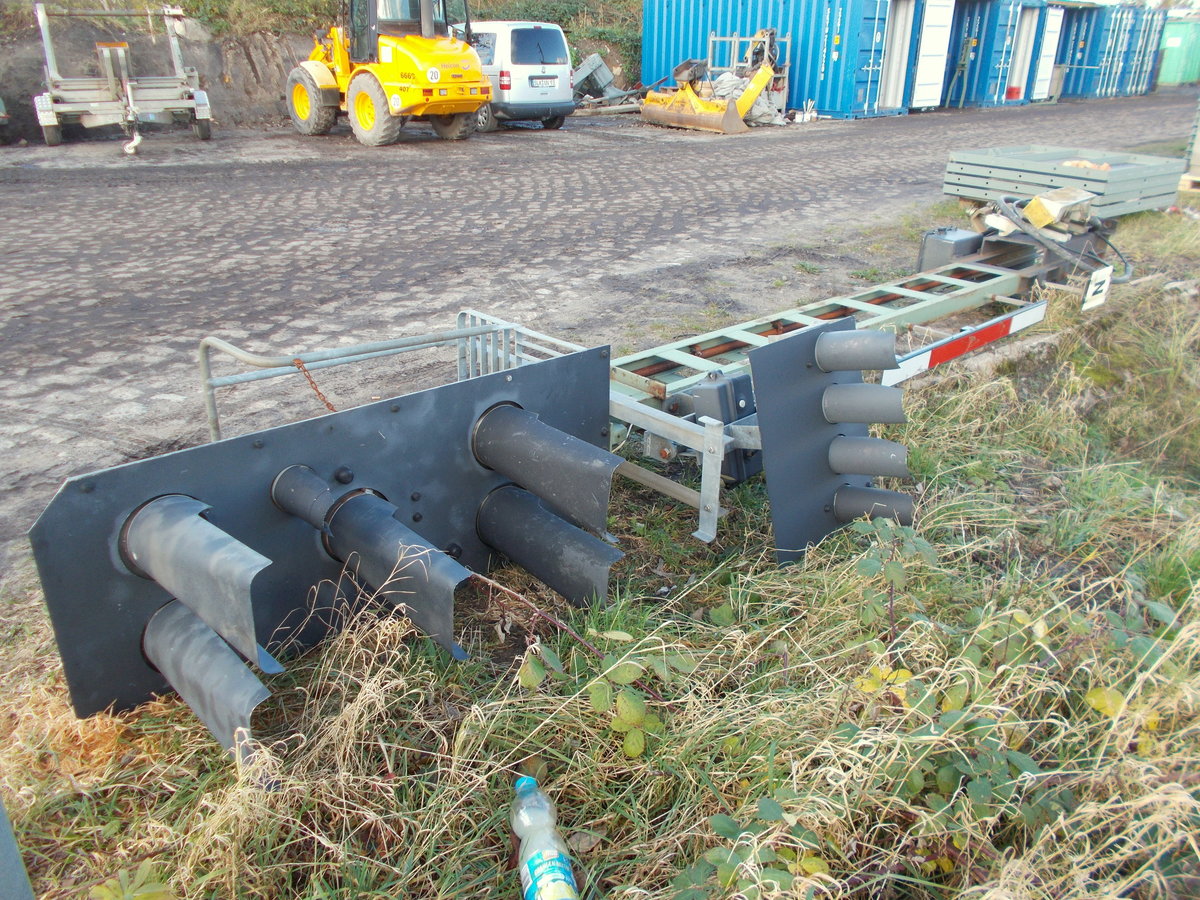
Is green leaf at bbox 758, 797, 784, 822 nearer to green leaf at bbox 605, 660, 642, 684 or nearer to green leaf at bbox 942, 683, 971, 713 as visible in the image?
green leaf at bbox 605, 660, 642, 684

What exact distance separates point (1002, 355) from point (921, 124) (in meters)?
17.4

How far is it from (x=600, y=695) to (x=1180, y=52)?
42.8m

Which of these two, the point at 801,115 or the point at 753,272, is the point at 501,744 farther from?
the point at 801,115

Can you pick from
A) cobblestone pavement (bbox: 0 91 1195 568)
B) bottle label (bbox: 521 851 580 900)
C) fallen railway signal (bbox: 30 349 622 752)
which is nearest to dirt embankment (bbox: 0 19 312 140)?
cobblestone pavement (bbox: 0 91 1195 568)

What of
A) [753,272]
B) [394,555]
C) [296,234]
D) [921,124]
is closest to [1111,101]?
[921,124]

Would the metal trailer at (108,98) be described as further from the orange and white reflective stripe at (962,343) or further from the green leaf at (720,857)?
the green leaf at (720,857)

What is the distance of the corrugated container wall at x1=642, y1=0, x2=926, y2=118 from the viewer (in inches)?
810

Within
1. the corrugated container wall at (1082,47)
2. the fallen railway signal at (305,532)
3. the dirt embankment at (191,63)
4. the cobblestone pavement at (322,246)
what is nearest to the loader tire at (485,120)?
the cobblestone pavement at (322,246)

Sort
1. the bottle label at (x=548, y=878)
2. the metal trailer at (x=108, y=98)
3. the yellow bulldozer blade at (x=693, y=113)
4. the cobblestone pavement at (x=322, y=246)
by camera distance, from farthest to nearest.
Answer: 1. the yellow bulldozer blade at (x=693, y=113)
2. the metal trailer at (x=108, y=98)
3. the cobblestone pavement at (x=322, y=246)
4. the bottle label at (x=548, y=878)

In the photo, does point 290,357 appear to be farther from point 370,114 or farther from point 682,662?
point 370,114

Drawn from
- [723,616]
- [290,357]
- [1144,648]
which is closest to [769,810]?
[723,616]

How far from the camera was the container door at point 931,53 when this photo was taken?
2245cm

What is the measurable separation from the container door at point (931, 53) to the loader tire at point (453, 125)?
44.5 feet

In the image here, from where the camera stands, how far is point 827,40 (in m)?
20.8
